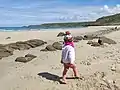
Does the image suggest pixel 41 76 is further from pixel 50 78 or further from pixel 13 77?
pixel 13 77

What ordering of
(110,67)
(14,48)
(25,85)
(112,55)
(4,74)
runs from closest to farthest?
1. (25,85)
2. (110,67)
3. (4,74)
4. (112,55)
5. (14,48)

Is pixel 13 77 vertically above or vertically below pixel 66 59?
below

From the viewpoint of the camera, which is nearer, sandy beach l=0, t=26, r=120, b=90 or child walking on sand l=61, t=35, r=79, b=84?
sandy beach l=0, t=26, r=120, b=90

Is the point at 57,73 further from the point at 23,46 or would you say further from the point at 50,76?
the point at 23,46

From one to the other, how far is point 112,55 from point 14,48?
696 cm

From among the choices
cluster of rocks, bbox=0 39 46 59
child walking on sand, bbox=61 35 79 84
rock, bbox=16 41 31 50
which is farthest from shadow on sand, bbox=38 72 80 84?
rock, bbox=16 41 31 50

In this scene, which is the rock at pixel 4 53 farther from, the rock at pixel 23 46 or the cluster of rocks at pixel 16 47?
the rock at pixel 23 46

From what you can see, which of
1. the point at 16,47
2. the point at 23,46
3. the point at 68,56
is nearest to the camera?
the point at 68,56

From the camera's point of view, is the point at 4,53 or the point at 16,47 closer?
the point at 4,53

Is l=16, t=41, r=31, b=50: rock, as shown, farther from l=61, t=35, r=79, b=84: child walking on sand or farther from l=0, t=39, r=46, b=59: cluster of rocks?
l=61, t=35, r=79, b=84: child walking on sand

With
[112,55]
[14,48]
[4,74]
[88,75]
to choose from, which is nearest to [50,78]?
[88,75]

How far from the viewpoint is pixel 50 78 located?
9.15 metres

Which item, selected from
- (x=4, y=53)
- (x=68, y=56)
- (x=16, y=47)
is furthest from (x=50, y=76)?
(x=16, y=47)

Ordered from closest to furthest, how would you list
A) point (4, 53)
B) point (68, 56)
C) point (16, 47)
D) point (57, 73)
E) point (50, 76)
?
1. point (68, 56)
2. point (50, 76)
3. point (57, 73)
4. point (4, 53)
5. point (16, 47)
